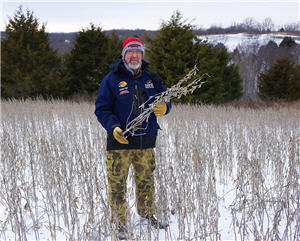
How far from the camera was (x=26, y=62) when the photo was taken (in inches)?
524

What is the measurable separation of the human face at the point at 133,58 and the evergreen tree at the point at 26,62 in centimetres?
1137

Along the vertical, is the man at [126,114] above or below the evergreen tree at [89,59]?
below

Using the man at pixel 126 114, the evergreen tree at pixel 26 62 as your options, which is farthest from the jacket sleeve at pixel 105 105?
the evergreen tree at pixel 26 62

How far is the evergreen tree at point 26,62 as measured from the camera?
1307cm

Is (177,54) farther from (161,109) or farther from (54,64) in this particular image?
(161,109)

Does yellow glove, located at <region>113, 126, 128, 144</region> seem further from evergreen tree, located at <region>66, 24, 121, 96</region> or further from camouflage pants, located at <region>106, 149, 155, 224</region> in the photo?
evergreen tree, located at <region>66, 24, 121, 96</region>

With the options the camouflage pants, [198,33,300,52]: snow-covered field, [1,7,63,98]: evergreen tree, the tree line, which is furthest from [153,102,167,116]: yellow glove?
[198,33,300,52]: snow-covered field

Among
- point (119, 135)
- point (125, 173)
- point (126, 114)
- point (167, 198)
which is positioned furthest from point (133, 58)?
point (167, 198)

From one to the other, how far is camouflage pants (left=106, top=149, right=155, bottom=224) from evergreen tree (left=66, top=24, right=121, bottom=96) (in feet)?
38.3

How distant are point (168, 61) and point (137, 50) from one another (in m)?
7.79

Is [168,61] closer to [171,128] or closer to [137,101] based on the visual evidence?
[171,128]

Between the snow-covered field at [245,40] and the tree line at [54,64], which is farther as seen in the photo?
the snow-covered field at [245,40]

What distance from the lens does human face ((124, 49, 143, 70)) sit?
2488 millimetres

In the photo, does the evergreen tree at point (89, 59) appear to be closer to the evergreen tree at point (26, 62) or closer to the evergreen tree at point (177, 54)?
the evergreen tree at point (26, 62)
